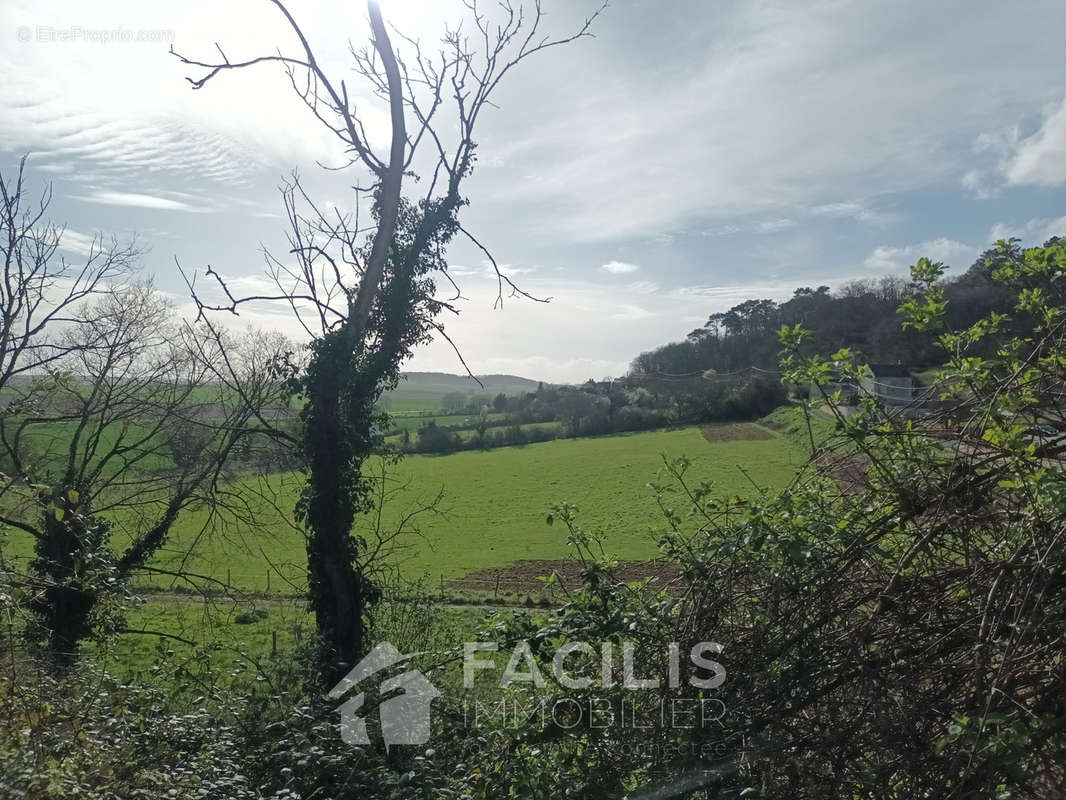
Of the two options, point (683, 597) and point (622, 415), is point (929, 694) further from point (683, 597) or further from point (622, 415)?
point (622, 415)

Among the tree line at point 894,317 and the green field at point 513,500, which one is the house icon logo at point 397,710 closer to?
the tree line at point 894,317

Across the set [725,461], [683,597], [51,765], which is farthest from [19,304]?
[725,461]

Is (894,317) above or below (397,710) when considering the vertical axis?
above

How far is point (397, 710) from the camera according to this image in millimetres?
4684

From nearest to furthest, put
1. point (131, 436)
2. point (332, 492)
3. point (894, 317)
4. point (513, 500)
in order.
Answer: point (894, 317) → point (332, 492) → point (131, 436) → point (513, 500)

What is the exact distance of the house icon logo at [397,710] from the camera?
4.52m

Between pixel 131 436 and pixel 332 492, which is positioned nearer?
pixel 332 492

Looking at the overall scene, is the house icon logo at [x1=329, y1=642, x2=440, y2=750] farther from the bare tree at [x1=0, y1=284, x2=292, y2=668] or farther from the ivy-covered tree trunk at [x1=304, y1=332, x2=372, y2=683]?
the bare tree at [x1=0, y1=284, x2=292, y2=668]

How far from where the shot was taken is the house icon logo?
452 centimetres

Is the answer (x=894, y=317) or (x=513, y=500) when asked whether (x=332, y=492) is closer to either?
(x=894, y=317)

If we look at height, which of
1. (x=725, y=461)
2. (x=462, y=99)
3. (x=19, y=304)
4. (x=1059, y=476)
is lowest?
(x=725, y=461)

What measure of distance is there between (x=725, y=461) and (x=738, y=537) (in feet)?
106

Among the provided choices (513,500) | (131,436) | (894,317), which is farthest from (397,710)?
(513,500)

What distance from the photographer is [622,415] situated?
163ft
